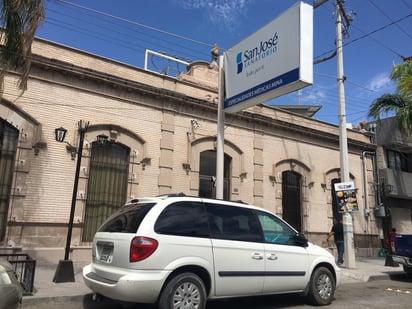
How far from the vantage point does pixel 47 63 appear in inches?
486

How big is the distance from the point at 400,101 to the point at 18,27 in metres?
18.5

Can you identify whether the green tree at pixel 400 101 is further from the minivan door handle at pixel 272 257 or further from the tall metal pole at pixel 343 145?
the minivan door handle at pixel 272 257

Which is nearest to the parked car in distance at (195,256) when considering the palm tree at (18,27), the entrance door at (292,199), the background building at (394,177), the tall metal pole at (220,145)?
the tall metal pole at (220,145)

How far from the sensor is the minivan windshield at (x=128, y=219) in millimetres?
5789

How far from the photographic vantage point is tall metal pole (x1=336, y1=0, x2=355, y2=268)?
531 inches


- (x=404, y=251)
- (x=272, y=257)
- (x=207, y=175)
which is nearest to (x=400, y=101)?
(x=404, y=251)

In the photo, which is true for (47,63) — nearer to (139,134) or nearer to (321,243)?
(139,134)

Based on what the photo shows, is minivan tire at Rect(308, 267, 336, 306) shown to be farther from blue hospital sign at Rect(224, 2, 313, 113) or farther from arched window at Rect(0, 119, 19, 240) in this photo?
arched window at Rect(0, 119, 19, 240)

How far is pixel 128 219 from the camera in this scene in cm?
600

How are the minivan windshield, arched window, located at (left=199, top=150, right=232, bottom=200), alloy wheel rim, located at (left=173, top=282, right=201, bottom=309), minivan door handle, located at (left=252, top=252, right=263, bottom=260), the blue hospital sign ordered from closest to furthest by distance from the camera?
1. alloy wheel rim, located at (left=173, top=282, right=201, bottom=309)
2. the minivan windshield
3. minivan door handle, located at (left=252, top=252, right=263, bottom=260)
4. the blue hospital sign
5. arched window, located at (left=199, top=150, right=232, bottom=200)

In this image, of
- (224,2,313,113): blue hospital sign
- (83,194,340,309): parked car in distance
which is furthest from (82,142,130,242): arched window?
(83,194,340,309): parked car in distance

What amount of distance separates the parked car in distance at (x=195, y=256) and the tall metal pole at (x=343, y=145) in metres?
6.66

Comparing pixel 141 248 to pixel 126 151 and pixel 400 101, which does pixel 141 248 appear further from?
pixel 400 101

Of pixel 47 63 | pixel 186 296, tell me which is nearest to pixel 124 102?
pixel 47 63
